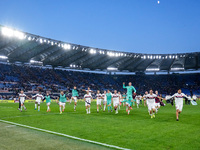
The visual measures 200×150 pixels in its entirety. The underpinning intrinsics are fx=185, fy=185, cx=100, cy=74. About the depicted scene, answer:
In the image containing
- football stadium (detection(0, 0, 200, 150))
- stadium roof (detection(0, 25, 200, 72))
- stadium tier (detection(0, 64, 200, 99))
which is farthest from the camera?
stadium tier (detection(0, 64, 200, 99))

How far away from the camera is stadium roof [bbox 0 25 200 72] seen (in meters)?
42.7

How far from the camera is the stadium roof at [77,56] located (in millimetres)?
42706

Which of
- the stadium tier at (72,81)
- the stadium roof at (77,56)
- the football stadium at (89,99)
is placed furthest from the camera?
the stadium tier at (72,81)

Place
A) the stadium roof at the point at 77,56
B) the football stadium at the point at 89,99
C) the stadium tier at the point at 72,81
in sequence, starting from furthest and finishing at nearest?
the stadium tier at the point at 72,81
the stadium roof at the point at 77,56
the football stadium at the point at 89,99

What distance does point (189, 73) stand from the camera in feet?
241

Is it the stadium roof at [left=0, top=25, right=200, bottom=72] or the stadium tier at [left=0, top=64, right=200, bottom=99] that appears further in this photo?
the stadium tier at [left=0, top=64, right=200, bottom=99]

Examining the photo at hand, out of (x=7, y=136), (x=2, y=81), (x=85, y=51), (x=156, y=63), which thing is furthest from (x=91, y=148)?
(x=156, y=63)

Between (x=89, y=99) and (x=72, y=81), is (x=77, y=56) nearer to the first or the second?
(x=72, y=81)

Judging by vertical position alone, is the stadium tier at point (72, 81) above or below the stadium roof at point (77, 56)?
below

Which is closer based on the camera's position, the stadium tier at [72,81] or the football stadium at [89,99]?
the football stadium at [89,99]

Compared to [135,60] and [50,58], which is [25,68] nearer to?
[50,58]

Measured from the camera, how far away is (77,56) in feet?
185

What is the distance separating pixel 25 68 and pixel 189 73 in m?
60.6

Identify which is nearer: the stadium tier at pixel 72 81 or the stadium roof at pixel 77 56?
the stadium roof at pixel 77 56
